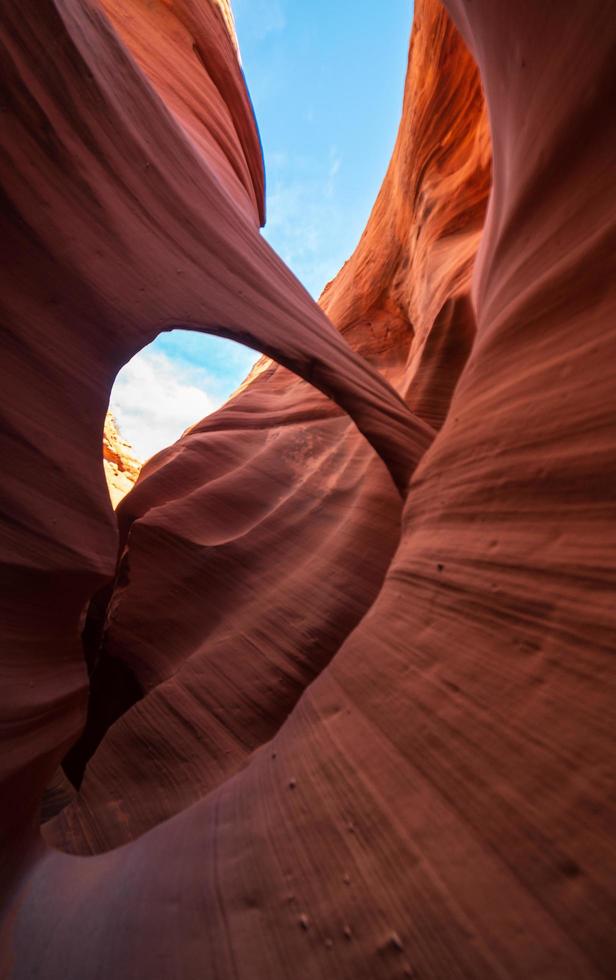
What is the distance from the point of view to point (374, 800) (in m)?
0.70

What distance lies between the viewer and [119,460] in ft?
22.7

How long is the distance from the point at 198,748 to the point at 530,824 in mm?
1185

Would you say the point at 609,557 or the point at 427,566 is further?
the point at 427,566

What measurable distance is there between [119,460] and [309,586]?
6.13 meters

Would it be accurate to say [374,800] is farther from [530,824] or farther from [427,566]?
[427,566]

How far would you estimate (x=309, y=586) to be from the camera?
1597 millimetres

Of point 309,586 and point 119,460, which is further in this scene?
point 119,460

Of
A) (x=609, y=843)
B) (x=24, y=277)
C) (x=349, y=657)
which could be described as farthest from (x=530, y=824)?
(x=24, y=277)

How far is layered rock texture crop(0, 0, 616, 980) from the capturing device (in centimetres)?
59

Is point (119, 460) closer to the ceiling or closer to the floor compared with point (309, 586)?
closer to the ceiling

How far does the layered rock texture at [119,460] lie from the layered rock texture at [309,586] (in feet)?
15.7

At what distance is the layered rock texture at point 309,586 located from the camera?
0.59 meters

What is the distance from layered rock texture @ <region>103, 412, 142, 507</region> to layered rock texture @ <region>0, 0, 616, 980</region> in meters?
4.78

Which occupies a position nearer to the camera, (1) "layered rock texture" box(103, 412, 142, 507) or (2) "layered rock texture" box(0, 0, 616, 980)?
(2) "layered rock texture" box(0, 0, 616, 980)
